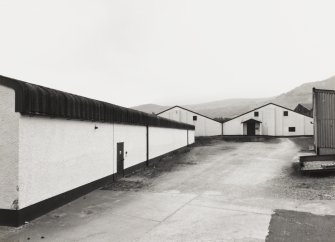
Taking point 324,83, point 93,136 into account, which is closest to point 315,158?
point 93,136

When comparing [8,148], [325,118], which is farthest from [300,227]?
[325,118]

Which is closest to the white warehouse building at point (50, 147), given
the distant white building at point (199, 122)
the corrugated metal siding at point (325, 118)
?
the corrugated metal siding at point (325, 118)

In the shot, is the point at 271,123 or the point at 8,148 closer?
the point at 8,148

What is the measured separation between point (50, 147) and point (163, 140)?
15.3 meters

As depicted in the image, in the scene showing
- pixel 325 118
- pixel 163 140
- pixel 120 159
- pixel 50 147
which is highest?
pixel 325 118

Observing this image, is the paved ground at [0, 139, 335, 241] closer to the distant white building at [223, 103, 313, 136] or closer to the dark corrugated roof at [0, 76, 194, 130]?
the dark corrugated roof at [0, 76, 194, 130]

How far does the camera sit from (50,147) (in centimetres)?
941

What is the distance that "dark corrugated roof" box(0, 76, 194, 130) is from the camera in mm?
7930

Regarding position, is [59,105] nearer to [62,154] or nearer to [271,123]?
[62,154]

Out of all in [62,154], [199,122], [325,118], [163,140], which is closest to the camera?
[62,154]

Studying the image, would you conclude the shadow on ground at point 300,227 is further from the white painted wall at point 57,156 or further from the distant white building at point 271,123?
the distant white building at point 271,123

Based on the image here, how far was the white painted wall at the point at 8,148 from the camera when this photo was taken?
787cm

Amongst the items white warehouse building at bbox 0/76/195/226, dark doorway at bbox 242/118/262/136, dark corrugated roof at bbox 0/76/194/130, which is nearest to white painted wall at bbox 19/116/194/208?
white warehouse building at bbox 0/76/195/226

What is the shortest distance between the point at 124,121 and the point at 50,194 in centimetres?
697
